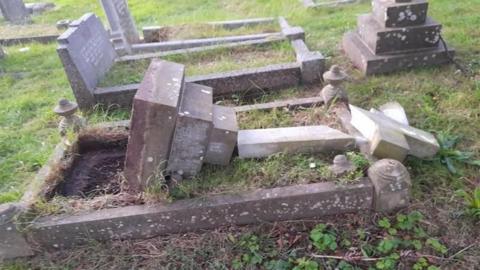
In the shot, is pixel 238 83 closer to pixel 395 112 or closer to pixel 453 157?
pixel 395 112

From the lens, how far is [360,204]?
8.82ft

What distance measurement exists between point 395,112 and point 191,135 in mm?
1901

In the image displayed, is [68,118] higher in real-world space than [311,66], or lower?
higher

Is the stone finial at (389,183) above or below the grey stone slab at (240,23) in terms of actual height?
below

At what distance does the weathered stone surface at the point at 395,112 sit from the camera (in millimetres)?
3338

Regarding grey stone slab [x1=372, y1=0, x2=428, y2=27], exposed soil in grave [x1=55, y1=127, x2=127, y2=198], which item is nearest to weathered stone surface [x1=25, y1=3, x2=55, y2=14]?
exposed soil in grave [x1=55, y1=127, x2=127, y2=198]

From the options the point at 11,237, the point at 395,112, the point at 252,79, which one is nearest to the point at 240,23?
the point at 252,79

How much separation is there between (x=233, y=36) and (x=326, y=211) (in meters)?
4.01

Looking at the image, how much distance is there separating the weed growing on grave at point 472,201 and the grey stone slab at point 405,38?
7.03ft

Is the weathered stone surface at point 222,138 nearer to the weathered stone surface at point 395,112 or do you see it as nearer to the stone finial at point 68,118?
the stone finial at point 68,118

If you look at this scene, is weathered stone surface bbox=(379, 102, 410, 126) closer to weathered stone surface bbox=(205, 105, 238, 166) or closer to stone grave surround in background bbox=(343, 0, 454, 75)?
stone grave surround in background bbox=(343, 0, 454, 75)

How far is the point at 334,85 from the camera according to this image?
3547 mm

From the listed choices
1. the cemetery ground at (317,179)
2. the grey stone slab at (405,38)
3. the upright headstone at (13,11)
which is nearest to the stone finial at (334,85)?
the cemetery ground at (317,179)

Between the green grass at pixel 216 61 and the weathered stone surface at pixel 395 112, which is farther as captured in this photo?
the green grass at pixel 216 61
